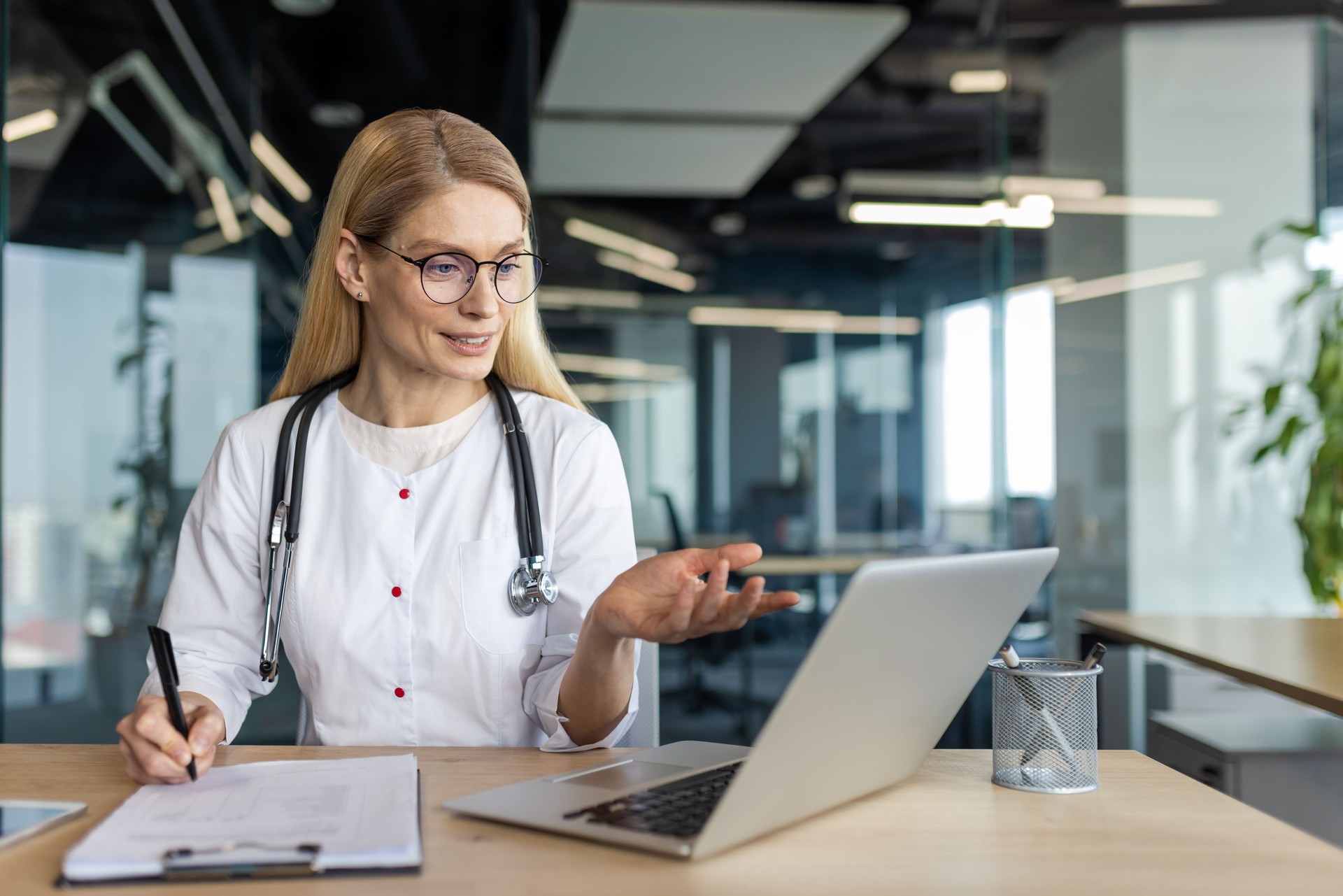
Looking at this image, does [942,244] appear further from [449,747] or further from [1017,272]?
[449,747]

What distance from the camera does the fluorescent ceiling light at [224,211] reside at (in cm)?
369

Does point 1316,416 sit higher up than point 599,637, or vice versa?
point 1316,416

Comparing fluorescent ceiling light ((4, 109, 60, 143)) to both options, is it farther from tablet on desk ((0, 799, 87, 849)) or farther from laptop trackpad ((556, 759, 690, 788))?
laptop trackpad ((556, 759, 690, 788))

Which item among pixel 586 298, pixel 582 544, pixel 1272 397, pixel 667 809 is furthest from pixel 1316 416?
pixel 586 298

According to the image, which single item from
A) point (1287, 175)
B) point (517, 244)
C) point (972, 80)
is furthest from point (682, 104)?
point (517, 244)

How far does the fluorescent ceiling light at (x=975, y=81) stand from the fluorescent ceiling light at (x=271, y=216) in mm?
3221

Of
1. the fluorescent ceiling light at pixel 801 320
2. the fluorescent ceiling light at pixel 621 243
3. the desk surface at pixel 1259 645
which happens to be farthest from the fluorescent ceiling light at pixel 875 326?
the desk surface at pixel 1259 645

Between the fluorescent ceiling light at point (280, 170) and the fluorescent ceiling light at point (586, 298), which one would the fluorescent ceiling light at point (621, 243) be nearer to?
the fluorescent ceiling light at point (586, 298)

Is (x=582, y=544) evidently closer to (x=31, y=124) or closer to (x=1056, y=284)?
(x=31, y=124)

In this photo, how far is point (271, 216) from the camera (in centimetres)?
449

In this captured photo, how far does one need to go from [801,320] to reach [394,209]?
6.12 metres

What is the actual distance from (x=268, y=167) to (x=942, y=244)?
473 centimetres

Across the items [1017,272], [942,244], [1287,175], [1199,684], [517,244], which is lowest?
[1199,684]

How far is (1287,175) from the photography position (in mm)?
4145
